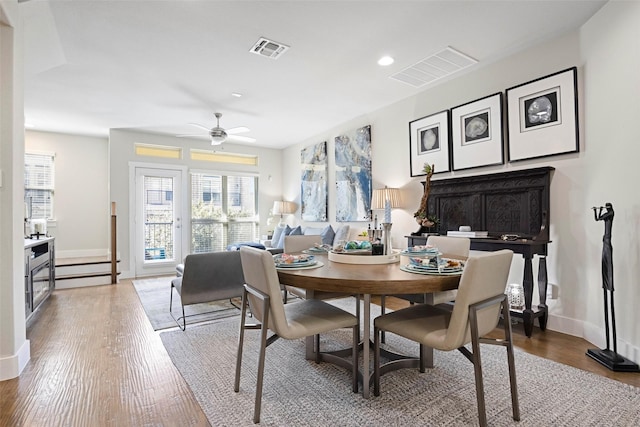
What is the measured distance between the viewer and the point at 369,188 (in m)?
5.05

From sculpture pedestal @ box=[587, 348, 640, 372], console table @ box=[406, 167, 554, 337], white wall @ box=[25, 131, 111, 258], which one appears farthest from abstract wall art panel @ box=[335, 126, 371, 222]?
white wall @ box=[25, 131, 111, 258]

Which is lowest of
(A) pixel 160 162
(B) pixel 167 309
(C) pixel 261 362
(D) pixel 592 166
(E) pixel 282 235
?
(B) pixel 167 309

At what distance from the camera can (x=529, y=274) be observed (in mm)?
2828

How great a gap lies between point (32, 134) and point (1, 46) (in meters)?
5.00

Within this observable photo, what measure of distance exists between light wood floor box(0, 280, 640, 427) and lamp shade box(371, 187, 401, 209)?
2005 mm

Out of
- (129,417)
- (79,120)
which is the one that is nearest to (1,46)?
(129,417)

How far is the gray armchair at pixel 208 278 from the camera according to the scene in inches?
124

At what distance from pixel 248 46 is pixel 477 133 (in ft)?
8.36

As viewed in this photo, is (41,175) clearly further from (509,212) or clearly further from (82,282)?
(509,212)

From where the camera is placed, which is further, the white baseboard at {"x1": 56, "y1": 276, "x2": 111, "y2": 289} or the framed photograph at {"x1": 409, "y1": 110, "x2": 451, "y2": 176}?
the white baseboard at {"x1": 56, "y1": 276, "x2": 111, "y2": 289}

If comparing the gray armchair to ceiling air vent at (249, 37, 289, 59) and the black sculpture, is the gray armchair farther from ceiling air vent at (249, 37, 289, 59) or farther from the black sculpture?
the black sculpture

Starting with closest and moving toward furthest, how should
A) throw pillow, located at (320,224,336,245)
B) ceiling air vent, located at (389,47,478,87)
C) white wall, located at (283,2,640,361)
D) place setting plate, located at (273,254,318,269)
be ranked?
place setting plate, located at (273,254,318,269), white wall, located at (283,2,640,361), ceiling air vent, located at (389,47,478,87), throw pillow, located at (320,224,336,245)

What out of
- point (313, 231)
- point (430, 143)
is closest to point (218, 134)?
point (313, 231)

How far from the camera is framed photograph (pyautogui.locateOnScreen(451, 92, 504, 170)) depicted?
336 centimetres
